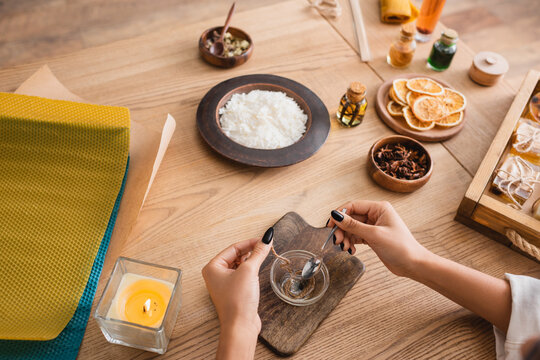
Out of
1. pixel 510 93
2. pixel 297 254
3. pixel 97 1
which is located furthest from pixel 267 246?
pixel 97 1

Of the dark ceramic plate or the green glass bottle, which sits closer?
the dark ceramic plate

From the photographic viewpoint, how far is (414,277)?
0.98m

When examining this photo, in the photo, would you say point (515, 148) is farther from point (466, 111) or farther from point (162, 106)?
point (162, 106)

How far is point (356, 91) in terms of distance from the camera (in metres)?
1.24

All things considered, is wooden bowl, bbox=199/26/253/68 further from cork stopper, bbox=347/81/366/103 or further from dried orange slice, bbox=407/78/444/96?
dried orange slice, bbox=407/78/444/96

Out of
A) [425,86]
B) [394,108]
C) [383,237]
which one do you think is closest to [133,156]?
[383,237]

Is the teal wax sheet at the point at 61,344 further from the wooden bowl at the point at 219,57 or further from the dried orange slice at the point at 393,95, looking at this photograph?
the dried orange slice at the point at 393,95

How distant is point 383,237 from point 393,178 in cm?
24

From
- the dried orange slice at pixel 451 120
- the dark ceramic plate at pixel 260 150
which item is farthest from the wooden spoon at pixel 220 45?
the dried orange slice at pixel 451 120

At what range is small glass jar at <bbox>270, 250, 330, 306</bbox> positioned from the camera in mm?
951

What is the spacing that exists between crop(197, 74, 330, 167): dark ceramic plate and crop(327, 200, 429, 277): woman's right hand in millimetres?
241

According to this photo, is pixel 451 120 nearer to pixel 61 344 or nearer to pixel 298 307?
pixel 298 307

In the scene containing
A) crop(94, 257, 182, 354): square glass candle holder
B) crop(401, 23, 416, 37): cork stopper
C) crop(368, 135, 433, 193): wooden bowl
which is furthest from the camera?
crop(401, 23, 416, 37): cork stopper

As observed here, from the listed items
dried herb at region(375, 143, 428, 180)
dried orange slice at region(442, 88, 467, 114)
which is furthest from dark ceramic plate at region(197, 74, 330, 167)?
dried orange slice at region(442, 88, 467, 114)
